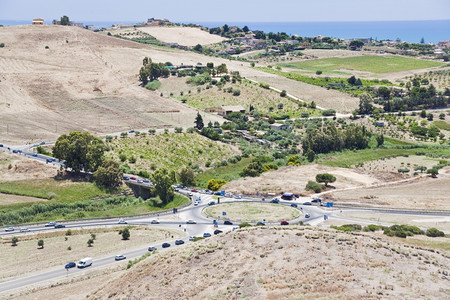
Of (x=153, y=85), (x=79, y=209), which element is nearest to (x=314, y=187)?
(x=79, y=209)

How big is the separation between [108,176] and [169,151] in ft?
89.3

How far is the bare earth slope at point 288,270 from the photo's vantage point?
40062 mm

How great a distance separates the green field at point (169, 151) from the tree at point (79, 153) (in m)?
10.0

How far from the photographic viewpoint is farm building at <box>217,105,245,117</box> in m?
147

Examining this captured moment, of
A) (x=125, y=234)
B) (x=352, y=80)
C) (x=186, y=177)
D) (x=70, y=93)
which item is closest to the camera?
(x=125, y=234)

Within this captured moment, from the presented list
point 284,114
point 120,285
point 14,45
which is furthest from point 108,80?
point 120,285

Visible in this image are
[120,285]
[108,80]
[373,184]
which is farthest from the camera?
[108,80]

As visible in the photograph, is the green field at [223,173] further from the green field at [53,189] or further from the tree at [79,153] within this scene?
the green field at [53,189]

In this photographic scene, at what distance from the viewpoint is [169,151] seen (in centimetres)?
Answer: 11488

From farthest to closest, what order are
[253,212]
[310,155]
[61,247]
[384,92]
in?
[384,92] < [310,155] < [253,212] < [61,247]

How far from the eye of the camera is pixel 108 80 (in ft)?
557

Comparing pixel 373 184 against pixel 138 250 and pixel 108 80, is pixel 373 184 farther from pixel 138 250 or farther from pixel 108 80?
pixel 108 80

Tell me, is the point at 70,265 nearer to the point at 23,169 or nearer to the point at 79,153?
the point at 79,153

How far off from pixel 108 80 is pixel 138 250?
112m
